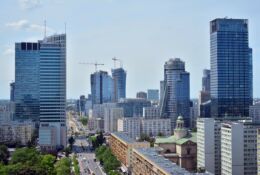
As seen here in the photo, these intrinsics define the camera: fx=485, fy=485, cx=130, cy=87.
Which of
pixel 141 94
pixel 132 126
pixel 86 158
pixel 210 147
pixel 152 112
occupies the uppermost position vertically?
pixel 141 94

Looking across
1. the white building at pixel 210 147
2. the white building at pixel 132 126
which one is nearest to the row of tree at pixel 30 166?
the white building at pixel 210 147

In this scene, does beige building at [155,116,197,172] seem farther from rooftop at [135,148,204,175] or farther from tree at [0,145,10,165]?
tree at [0,145,10,165]

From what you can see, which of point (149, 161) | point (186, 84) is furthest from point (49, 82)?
point (186, 84)

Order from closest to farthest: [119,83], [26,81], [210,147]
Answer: [210,147] → [26,81] → [119,83]

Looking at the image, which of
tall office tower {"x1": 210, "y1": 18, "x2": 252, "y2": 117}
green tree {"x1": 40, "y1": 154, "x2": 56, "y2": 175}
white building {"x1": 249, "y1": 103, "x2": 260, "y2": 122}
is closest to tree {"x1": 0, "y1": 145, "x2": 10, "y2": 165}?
green tree {"x1": 40, "y1": 154, "x2": 56, "y2": 175}

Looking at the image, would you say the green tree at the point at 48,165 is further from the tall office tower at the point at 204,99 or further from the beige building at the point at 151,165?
the tall office tower at the point at 204,99

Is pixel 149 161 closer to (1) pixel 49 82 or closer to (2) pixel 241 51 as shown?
(1) pixel 49 82

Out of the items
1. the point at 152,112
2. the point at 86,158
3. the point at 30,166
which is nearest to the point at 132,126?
the point at 152,112

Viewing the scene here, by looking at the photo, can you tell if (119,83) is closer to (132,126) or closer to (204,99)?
(204,99)
